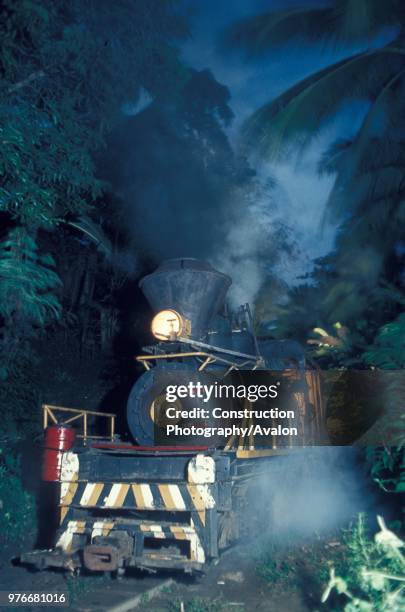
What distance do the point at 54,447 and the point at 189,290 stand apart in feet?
8.99

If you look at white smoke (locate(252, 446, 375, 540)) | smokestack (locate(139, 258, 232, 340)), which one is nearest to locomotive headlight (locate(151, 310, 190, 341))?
smokestack (locate(139, 258, 232, 340))

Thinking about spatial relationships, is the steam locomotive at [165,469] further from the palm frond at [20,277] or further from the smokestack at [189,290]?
the palm frond at [20,277]

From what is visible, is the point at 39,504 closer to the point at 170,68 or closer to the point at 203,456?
the point at 203,456

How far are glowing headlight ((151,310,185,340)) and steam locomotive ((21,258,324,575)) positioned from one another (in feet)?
0.04

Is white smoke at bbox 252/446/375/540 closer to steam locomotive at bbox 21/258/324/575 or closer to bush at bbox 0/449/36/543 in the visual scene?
steam locomotive at bbox 21/258/324/575

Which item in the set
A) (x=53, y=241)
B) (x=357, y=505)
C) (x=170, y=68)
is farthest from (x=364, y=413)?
(x=53, y=241)

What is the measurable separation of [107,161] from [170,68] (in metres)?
4.74

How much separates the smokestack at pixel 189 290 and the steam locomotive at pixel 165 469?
0.05ft

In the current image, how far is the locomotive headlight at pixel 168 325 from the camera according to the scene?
23.1 feet

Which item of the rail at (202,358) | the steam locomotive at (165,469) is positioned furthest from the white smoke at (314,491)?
the rail at (202,358)

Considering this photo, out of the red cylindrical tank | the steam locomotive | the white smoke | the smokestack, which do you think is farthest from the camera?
the white smoke

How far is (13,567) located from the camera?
22.2 feet

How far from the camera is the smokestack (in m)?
7.62

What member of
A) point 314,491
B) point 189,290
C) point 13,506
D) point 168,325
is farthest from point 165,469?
point 314,491
